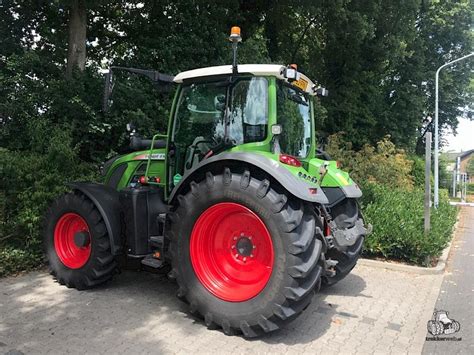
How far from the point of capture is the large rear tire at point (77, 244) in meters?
→ 4.88

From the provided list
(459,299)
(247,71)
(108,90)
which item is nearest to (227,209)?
(247,71)

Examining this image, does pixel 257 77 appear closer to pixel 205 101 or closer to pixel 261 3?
pixel 205 101

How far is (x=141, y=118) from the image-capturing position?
8.51 metres

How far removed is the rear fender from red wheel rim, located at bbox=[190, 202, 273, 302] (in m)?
1.10

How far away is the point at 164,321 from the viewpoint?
4.24 m

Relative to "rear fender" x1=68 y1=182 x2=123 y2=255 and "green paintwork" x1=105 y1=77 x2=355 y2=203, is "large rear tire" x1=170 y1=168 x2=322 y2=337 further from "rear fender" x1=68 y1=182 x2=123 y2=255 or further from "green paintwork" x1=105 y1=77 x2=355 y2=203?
"rear fender" x1=68 y1=182 x2=123 y2=255

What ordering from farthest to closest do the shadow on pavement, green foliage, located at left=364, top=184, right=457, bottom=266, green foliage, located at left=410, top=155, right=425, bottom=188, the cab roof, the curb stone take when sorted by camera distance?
1. green foliage, located at left=410, top=155, right=425, bottom=188
2. green foliage, located at left=364, top=184, right=457, bottom=266
3. the curb stone
4. the cab roof
5. the shadow on pavement

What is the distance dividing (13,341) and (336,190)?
3.65 meters

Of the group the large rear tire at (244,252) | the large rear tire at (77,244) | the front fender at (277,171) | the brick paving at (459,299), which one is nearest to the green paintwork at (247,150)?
the front fender at (277,171)

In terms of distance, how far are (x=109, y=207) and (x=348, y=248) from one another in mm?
2759

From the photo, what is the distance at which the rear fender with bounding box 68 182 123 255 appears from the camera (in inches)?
189

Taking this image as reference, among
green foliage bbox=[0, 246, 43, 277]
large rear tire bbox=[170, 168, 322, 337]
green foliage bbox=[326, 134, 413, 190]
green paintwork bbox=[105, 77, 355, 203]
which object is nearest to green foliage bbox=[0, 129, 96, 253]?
green foliage bbox=[0, 246, 43, 277]

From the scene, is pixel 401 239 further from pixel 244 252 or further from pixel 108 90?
pixel 108 90

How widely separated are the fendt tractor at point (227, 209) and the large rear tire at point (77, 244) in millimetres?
13
